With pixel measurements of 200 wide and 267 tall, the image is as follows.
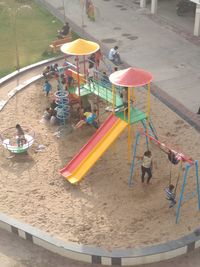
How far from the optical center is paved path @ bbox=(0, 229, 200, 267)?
34.4ft

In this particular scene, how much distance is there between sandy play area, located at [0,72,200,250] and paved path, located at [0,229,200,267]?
647 mm

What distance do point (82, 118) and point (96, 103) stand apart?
5.97ft

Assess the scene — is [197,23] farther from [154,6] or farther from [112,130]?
[112,130]

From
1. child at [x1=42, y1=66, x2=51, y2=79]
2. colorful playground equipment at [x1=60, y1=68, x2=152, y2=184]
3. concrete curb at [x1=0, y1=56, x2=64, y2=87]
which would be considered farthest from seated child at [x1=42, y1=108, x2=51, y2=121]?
concrete curb at [x1=0, y1=56, x2=64, y2=87]

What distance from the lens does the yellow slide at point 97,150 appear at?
1310 centimetres

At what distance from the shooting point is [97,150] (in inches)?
524

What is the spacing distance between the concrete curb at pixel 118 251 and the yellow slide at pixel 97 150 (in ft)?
8.02

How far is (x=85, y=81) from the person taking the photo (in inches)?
632

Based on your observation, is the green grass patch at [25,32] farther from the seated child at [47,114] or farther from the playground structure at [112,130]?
the playground structure at [112,130]

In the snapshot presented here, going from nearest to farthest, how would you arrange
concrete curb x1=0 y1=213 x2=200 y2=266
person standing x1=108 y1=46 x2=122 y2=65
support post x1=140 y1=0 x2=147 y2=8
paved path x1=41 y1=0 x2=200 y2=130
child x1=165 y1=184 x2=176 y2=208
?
1. concrete curb x1=0 y1=213 x2=200 y2=266
2. child x1=165 y1=184 x2=176 y2=208
3. paved path x1=41 y1=0 x2=200 y2=130
4. person standing x1=108 y1=46 x2=122 y2=65
5. support post x1=140 y1=0 x2=147 y2=8

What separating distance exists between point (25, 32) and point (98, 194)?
15.7 meters

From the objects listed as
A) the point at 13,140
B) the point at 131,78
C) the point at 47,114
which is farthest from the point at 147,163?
the point at 47,114

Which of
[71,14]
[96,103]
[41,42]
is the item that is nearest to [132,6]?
[71,14]

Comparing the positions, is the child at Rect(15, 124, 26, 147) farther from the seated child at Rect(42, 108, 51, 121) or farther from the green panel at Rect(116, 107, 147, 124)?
the green panel at Rect(116, 107, 147, 124)
